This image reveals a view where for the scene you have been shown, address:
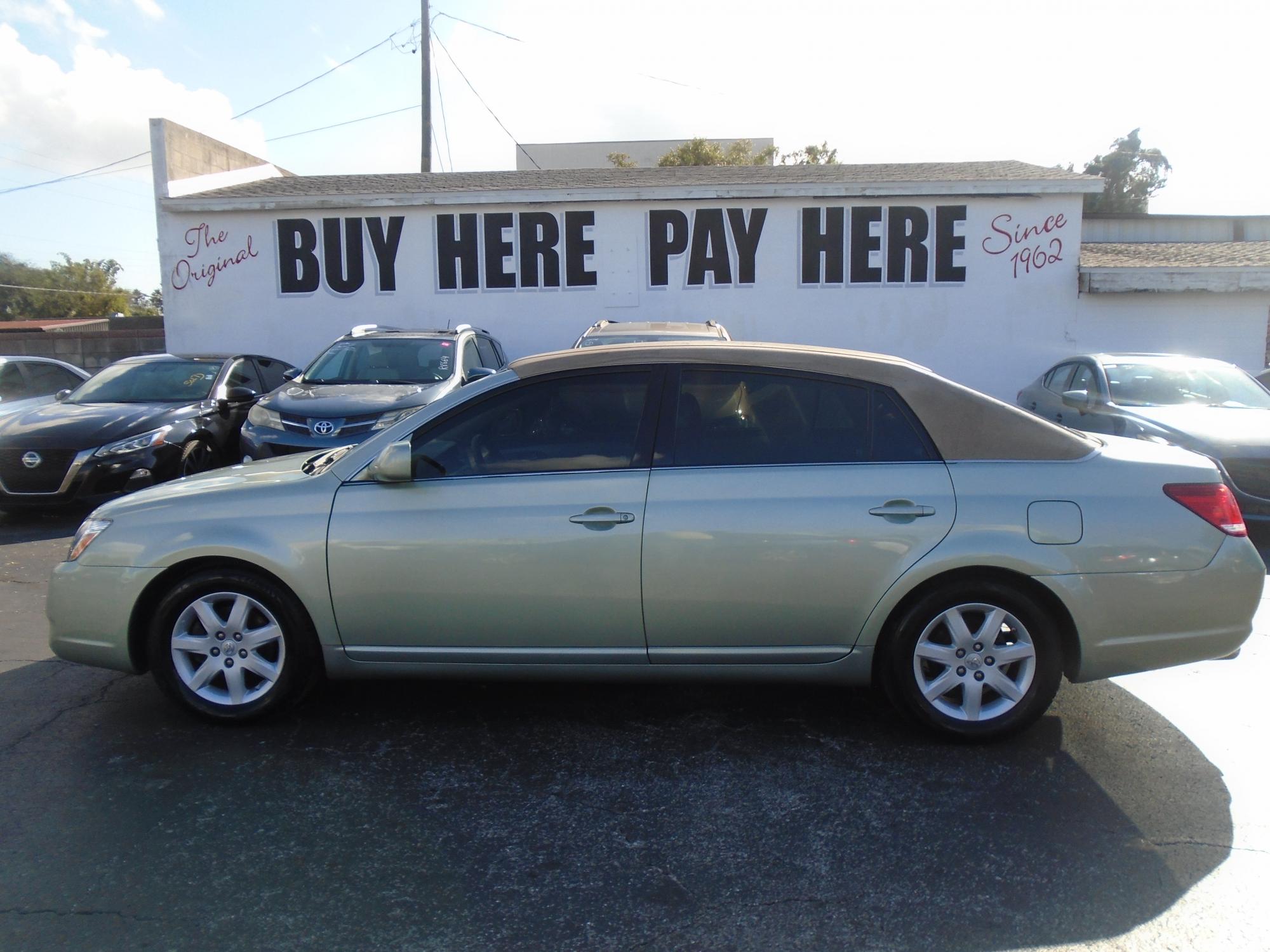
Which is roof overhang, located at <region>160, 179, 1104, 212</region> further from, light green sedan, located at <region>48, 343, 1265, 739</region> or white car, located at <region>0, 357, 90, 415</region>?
light green sedan, located at <region>48, 343, 1265, 739</region>

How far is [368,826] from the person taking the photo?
338 cm

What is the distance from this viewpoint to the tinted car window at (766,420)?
400cm

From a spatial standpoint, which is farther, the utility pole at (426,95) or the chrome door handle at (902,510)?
the utility pole at (426,95)

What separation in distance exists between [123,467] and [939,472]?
7399mm

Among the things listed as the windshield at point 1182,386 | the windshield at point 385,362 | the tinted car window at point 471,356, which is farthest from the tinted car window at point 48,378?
the windshield at point 1182,386

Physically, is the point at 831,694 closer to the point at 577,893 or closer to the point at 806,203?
the point at 577,893

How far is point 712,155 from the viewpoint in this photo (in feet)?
126

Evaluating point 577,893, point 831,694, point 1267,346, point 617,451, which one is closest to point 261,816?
point 577,893

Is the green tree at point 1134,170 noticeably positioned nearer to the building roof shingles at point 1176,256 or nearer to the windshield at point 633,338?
the building roof shingles at point 1176,256

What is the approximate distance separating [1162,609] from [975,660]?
0.76m

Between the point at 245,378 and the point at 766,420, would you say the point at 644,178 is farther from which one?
the point at 766,420

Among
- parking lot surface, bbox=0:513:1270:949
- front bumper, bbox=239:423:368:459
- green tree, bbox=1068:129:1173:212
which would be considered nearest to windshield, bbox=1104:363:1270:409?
parking lot surface, bbox=0:513:1270:949

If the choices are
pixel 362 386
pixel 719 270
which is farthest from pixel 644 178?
pixel 362 386

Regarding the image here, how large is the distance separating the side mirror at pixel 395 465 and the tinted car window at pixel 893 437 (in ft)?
6.31
